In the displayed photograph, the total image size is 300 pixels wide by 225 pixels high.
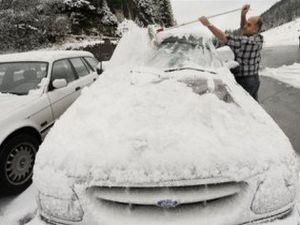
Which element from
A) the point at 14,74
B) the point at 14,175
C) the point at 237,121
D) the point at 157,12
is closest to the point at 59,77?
the point at 14,74

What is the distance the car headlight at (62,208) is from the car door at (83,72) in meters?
4.01

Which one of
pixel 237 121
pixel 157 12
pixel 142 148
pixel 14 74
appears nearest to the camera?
pixel 142 148

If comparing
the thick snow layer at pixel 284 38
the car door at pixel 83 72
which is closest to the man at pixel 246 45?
the car door at pixel 83 72

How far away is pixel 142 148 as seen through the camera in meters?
2.52

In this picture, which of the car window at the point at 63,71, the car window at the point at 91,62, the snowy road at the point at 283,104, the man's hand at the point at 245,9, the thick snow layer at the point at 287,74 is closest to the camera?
the man's hand at the point at 245,9

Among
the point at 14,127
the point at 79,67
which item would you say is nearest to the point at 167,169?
the point at 14,127

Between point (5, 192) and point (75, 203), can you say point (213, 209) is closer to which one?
point (75, 203)

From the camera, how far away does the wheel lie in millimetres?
4285

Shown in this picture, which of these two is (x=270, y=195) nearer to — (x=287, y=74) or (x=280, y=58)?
(x=287, y=74)

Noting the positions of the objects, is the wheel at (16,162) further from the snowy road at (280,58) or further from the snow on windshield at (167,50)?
the snowy road at (280,58)

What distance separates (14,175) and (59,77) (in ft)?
5.96

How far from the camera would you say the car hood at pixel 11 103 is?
4.43 metres

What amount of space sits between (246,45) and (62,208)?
371 centimetres

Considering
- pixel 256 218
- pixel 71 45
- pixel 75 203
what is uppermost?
pixel 75 203
